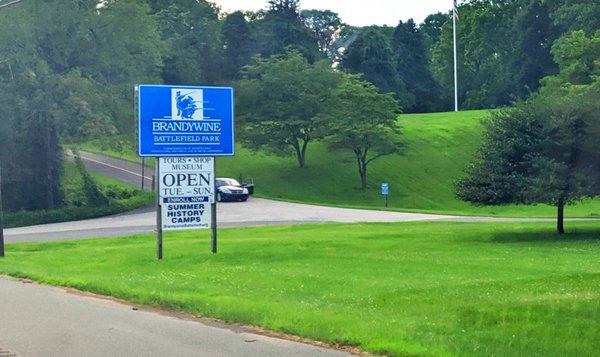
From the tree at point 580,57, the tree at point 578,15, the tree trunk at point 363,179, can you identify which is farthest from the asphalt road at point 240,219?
the tree at point 578,15

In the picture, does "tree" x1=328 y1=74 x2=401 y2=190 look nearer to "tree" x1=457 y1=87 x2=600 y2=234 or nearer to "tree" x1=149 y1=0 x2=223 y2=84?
"tree" x1=149 y1=0 x2=223 y2=84

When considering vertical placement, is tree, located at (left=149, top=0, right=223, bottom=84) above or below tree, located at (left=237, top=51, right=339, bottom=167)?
above

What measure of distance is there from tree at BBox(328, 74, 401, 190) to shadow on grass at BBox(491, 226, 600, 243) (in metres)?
34.6

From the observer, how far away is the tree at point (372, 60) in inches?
3927

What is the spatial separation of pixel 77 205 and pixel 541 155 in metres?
34.2

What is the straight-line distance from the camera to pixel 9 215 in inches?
2101

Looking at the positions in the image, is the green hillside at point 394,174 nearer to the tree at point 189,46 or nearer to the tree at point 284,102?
the tree at point 284,102

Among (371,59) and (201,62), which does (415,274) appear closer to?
(201,62)

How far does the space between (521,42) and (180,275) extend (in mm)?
87019

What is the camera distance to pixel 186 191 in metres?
25.4

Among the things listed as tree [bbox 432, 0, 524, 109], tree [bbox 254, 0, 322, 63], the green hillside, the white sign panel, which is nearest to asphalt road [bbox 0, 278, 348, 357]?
the white sign panel

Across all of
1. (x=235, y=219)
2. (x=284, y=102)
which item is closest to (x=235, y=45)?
Answer: (x=284, y=102)

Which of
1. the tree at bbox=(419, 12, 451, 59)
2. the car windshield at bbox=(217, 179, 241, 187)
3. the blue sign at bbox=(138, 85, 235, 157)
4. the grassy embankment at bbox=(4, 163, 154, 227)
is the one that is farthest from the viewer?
the tree at bbox=(419, 12, 451, 59)

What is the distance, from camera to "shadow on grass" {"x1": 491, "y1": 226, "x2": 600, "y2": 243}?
31.5 metres
